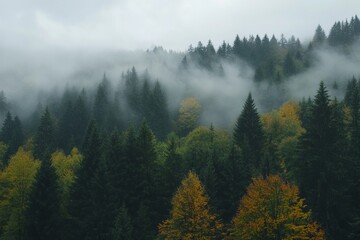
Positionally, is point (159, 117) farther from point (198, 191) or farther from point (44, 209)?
point (198, 191)

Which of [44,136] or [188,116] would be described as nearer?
[44,136]

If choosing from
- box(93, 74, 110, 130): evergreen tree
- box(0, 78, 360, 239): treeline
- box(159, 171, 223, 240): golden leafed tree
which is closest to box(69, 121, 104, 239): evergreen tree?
box(0, 78, 360, 239): treeline

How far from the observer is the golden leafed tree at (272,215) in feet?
124

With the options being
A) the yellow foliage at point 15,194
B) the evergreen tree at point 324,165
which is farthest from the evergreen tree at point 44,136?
the evergreen tree at point 324,165

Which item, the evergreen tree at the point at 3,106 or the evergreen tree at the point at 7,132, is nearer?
the evergreen tree at the point at 7,132

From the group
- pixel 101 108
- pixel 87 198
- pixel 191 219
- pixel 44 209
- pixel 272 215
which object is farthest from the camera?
pixel 101 108

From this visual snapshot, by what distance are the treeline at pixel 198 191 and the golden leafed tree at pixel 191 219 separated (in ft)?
0.33

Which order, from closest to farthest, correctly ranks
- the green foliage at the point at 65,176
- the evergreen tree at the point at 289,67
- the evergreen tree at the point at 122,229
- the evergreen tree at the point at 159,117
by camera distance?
the evergreen tree at the point at 122,229 < the green foliage at the point at 65,176 < the evergreen tree at the point at 159,117 < the evergreen tree at the point at 289,67

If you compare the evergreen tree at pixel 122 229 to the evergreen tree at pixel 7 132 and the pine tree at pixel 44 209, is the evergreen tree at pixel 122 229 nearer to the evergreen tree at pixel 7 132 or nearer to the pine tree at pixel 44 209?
the pine tree at pixel 44 209

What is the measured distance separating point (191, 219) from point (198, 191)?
114 inches

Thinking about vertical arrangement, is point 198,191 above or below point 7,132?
below

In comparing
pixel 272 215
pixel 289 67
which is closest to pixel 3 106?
pixel 289 67

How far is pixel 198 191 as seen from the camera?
41.8 meters

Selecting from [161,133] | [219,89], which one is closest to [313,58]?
[219,89]
